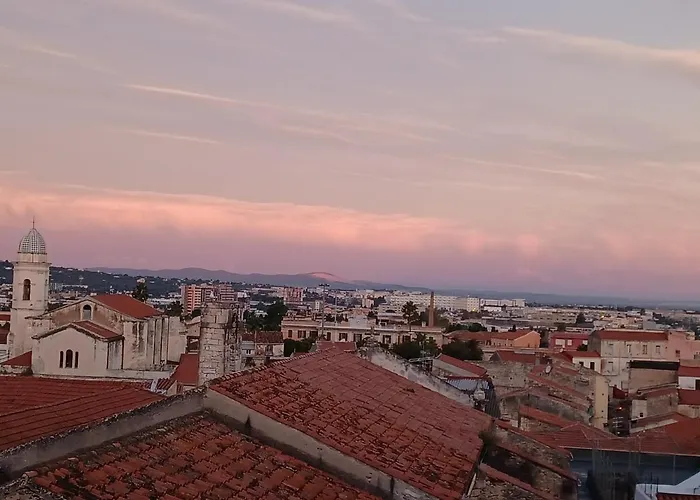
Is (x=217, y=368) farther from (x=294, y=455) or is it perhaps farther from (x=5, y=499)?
(x=5, y=499)

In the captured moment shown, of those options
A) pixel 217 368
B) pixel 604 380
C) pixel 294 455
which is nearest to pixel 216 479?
pixel 294 455

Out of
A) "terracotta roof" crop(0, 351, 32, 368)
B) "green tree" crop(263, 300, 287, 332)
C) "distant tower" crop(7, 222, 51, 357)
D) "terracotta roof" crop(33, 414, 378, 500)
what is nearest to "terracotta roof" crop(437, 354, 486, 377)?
"terracotta roof" crop(0, 351, 32, 368)

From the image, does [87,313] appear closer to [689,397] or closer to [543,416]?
[543,416]

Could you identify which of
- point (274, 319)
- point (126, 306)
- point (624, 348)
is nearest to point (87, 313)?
point (126, 306)

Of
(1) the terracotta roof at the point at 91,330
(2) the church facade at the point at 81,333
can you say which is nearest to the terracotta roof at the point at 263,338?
(2) the church facade at the point at 81,333

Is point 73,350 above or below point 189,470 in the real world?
below

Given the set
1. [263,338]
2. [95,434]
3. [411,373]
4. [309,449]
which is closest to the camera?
[95,434]

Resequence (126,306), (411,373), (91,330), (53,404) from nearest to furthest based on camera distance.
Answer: (53,404)
(411,373)
(91,330)
(126,306)
